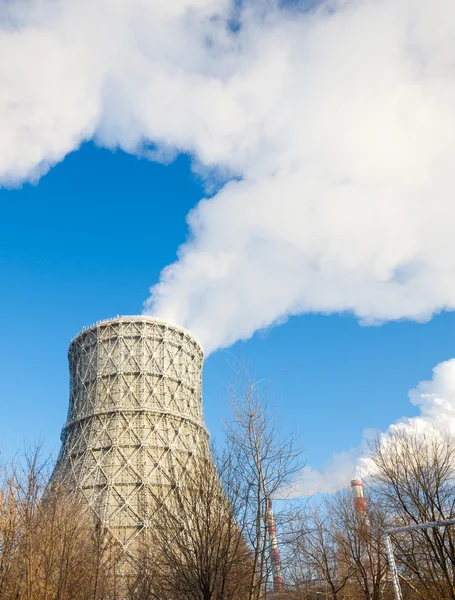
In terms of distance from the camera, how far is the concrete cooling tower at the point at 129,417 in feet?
107

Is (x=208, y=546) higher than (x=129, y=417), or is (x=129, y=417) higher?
(x=129, y=417)

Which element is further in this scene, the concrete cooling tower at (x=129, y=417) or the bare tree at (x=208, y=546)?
the concrete cooling tower at (x=129, y=417)

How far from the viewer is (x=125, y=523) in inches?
1247

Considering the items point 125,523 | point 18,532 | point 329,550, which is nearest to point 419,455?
point 329,550

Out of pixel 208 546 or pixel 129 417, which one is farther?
pixel 129 417

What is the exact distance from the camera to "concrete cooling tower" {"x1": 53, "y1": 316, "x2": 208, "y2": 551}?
107ft

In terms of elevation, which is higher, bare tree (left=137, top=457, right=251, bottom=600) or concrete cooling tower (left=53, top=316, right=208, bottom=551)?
concrete cooling tower (left=53, top=316, right=208, bottom=551)

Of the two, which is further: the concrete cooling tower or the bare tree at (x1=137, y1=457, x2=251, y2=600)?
the concrete cooling tower

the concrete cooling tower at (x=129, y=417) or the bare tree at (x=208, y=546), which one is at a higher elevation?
the concrete cooling tower at (x=129, y=417)

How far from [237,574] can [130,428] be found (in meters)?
23.4

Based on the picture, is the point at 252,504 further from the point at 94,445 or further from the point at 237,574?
the point at 94,445

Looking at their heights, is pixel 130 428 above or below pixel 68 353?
below

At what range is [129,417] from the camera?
35.2m

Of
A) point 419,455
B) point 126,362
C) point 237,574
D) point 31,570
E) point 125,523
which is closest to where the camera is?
point 31,570
